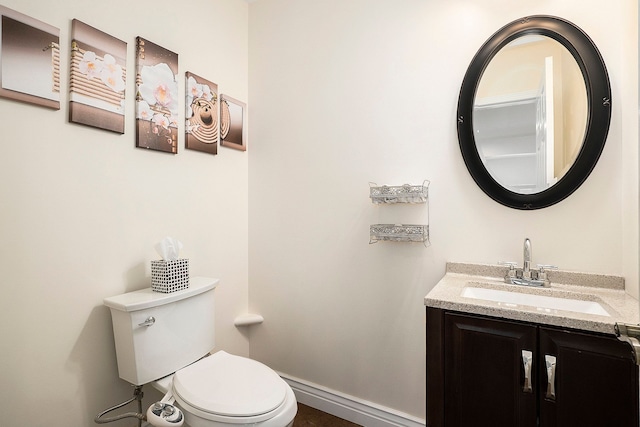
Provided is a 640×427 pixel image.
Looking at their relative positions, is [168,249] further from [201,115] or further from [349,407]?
[349,407]

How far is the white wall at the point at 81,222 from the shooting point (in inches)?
49.5

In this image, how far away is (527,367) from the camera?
1.07 m

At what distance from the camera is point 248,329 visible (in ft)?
7.64

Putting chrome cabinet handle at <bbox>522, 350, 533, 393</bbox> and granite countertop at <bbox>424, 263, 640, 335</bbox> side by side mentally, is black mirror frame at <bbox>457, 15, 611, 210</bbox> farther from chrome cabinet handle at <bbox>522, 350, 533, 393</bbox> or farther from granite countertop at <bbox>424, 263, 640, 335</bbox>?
chrome cabinet handle at <bbox>522, 350, 533, 393</bbox>

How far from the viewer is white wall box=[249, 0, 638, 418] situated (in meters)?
1.38

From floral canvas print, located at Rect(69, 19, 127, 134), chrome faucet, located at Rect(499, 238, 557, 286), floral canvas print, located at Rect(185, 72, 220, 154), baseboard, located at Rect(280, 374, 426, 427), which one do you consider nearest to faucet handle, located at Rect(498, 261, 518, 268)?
chrome faucet, located at Rect(499, 238, 557, 286)

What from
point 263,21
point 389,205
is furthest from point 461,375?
point 263,21

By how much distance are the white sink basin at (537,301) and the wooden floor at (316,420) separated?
1.07 m

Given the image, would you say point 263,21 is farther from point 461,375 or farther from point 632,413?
point 632,413

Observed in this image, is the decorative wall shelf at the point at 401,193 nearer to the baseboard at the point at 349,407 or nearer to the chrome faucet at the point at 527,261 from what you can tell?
the chrome faucet at the point at 527,261

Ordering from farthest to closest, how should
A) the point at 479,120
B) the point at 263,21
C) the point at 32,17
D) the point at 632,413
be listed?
the point at 263,21, the point at 479,120, the point at 32,17, the point at 632,413

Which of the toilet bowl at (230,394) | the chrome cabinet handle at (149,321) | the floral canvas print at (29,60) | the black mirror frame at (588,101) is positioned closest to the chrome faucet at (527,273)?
the black mirror frame at (588,101)

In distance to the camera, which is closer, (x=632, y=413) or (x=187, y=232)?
(x=632, y=413)

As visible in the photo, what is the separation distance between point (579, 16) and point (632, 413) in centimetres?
148
